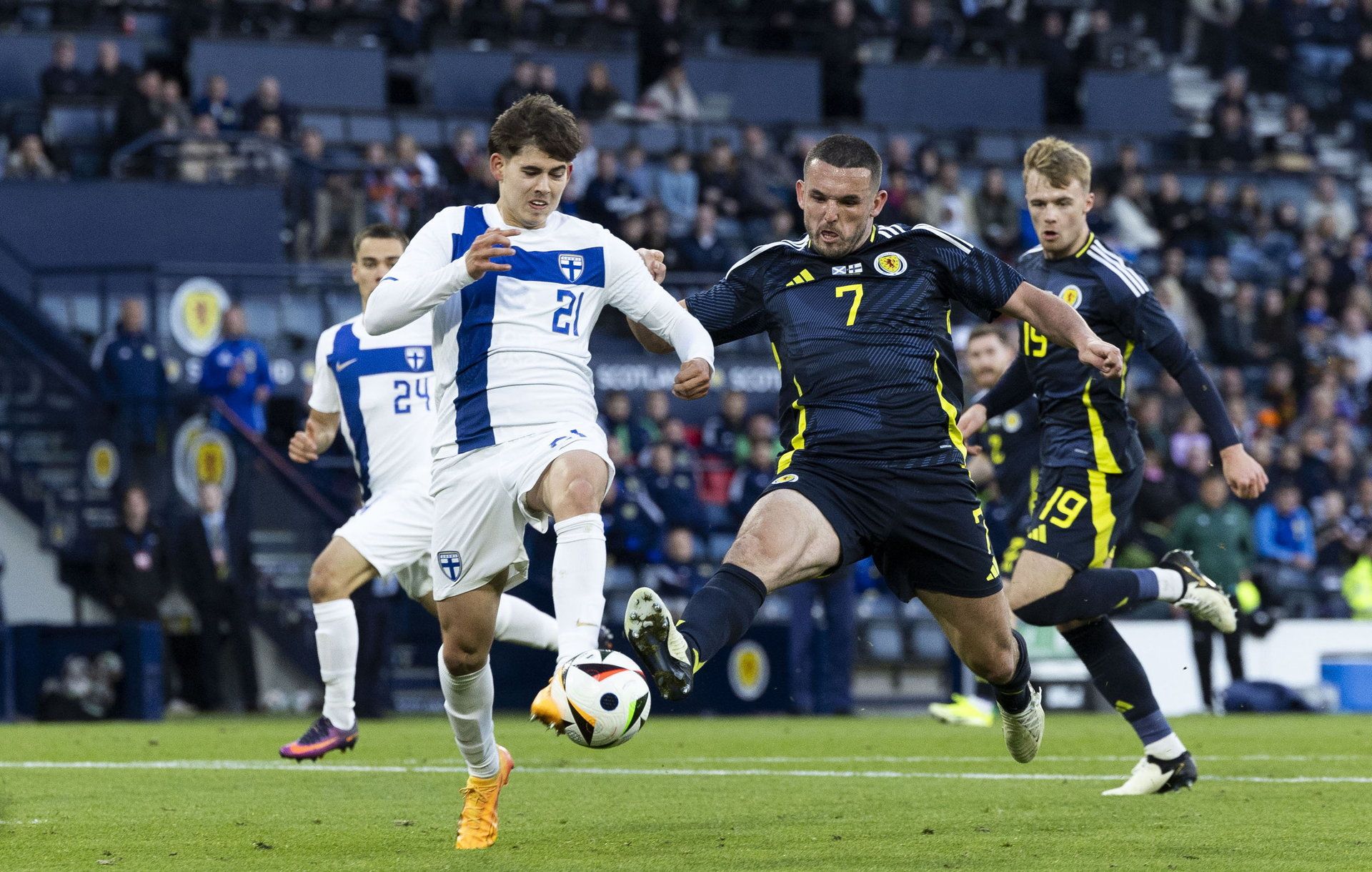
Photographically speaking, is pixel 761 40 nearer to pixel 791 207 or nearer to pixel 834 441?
pixel 791 207

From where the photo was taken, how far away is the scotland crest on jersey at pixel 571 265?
6.52m

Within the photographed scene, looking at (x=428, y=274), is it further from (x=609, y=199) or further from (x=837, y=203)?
(x=609, y=199)

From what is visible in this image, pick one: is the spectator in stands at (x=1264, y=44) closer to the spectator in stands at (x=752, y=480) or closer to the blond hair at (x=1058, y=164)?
the spectator in stands at (x=752, y=480)

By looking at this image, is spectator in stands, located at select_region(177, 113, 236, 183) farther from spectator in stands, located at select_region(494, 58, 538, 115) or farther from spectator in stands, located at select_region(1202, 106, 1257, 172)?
spectator in stands, located at select_region(1202, 106, 1257, 172)

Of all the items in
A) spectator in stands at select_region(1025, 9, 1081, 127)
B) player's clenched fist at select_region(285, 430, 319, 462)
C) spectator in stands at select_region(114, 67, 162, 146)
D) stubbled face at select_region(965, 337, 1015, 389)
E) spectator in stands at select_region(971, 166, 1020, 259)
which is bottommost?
player's clenched fist at select_region(285, 430, 319, 462)

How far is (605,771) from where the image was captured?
9.55 m

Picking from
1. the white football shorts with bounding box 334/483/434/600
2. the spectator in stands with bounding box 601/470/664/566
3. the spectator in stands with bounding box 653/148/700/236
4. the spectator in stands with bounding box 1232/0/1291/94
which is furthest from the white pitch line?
the spectator in stands with bounding box 1232/0/1291/94

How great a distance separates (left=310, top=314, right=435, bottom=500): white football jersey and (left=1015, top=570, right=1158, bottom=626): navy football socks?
3173 mm

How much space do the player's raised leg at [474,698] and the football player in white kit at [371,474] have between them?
2771 mm

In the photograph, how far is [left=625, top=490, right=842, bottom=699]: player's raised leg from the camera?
5.32 metres

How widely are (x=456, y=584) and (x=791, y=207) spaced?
16.2 meters

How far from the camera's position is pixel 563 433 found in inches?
249

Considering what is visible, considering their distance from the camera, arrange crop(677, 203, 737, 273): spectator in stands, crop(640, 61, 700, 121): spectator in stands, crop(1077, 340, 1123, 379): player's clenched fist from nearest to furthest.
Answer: crop(1077, 340, 1123, 379): player's clenched fist
crop(677, 203, 737, 273): spectator in stands
crop(640, 61, 700, 121): spectator in stands

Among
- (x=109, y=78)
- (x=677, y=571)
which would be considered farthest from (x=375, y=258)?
(x=109, y=78)
